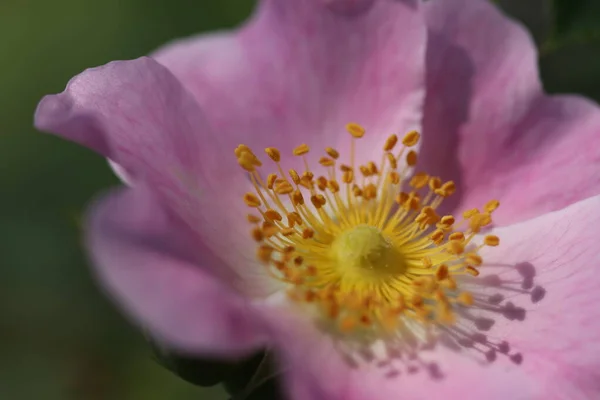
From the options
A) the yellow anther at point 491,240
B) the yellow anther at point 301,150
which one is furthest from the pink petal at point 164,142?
the yellow anther at point 491,240

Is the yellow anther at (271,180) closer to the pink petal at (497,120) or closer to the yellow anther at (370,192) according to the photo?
the yellow anther at (370,192)

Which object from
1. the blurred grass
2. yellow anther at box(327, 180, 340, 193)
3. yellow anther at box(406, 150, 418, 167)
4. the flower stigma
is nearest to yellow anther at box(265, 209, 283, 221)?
the flower stigma

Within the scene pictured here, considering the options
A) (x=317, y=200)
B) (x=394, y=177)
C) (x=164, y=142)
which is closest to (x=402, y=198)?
(x=394, y=177)

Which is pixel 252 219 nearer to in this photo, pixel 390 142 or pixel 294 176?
pixel 294 176

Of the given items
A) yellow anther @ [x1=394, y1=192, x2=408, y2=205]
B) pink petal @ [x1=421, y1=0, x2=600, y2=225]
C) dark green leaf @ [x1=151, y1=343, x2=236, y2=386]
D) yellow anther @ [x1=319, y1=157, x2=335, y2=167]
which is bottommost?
dark green leaf @ [x1=151, y1=343, x2=236, y2=386]

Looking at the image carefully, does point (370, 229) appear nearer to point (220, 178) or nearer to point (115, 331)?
point (220, 178)

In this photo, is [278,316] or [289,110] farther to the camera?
[289,110]

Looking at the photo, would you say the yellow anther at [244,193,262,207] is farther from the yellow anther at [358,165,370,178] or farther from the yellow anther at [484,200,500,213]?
the yellow anther at [484,200,500,213]

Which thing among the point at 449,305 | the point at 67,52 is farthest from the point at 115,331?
the point at 449,305
